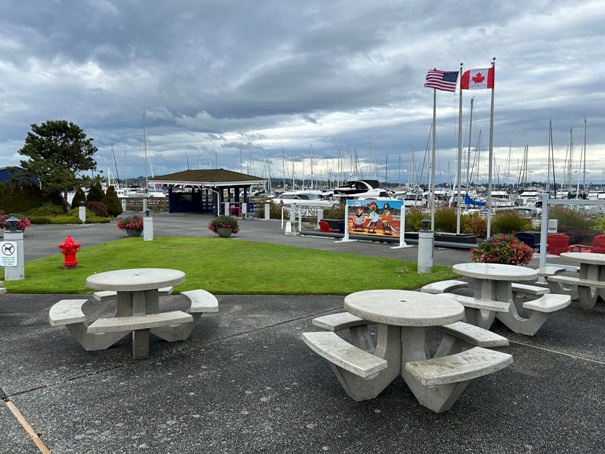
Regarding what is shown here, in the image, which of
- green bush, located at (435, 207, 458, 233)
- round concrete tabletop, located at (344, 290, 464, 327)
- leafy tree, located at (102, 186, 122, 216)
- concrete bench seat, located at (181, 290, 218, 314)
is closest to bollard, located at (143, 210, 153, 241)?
concrete bench seat, located at (181, 290, 218, 314)

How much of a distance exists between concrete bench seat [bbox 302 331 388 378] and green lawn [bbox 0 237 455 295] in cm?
408

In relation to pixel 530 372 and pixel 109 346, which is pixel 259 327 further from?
pixel 530 372

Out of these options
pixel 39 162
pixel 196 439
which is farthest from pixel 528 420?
pixel 39 162

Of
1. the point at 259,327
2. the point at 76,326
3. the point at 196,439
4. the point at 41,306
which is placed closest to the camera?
the point at 196,439

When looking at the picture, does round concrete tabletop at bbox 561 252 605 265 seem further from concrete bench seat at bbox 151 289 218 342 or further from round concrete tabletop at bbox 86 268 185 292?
round concrete tabletop at bbox 86 268 185 292

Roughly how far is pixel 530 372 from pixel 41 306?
278 inches

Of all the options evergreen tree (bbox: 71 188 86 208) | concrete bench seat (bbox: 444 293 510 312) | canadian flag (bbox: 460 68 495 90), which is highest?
canadian flag (bbox: 460 68 495 90)

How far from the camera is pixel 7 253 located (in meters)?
8.93

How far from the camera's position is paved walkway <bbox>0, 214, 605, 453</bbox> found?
127 inches

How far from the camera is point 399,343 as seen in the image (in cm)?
401

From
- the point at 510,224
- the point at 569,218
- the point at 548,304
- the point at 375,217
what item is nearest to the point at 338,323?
the point at 548,304

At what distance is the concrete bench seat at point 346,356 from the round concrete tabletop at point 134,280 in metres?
2.04

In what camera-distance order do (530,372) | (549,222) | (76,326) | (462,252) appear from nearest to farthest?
(530,372) → (76,326) → (549,222) → (462,252)

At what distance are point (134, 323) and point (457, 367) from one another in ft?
10.5
